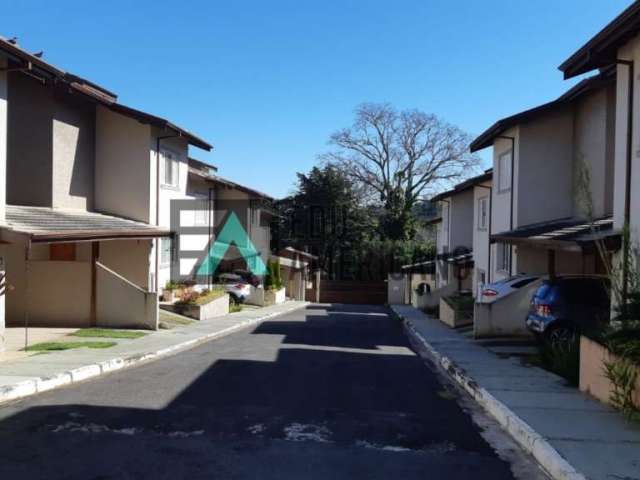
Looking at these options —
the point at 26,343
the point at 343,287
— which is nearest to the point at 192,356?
the point at 26,343

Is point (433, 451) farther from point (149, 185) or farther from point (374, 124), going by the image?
point (374, 124)

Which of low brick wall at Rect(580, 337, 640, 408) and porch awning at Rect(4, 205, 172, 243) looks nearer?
low brick wall at Rect(580, 337, 640, 408)

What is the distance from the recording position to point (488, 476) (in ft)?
18.7

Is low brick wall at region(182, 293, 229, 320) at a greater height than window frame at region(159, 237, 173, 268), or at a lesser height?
lesser

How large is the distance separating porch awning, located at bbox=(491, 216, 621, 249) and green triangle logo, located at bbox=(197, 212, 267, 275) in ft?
45.9

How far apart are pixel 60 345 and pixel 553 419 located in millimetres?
9598

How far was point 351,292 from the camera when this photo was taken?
4781 centimetres

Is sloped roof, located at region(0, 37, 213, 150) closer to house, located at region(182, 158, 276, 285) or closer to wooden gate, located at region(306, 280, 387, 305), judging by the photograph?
house, located at region(182, 158, 276, 285)

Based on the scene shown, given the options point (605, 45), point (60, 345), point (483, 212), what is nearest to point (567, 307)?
point (605, 45)

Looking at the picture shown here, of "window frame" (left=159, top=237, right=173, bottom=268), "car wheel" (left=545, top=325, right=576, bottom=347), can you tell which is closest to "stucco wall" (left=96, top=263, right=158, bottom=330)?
"window frame" (left=159, top=237, right=173, bottom=268)

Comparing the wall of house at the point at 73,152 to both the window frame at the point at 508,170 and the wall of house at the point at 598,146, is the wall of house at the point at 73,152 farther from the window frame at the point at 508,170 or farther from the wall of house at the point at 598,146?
the wall of house at the point at 598,146

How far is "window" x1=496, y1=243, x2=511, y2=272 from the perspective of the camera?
813 inches

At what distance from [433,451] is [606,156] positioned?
1292 cm

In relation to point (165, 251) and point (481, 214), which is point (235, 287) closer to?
point (165, 251)
